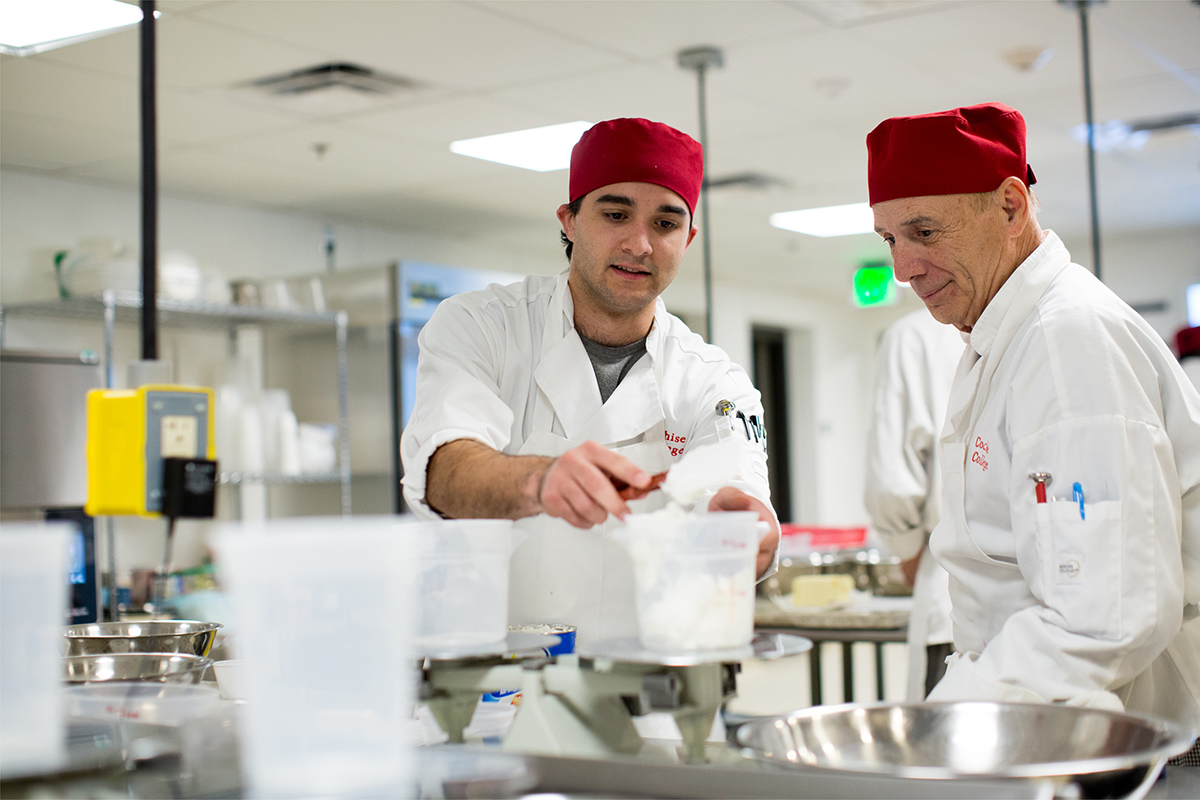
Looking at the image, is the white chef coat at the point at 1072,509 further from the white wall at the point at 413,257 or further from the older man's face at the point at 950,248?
the white wall at the point at 413,257

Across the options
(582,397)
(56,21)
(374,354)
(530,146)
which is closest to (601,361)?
(582,397)

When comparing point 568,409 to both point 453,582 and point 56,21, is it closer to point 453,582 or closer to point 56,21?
point 453,582

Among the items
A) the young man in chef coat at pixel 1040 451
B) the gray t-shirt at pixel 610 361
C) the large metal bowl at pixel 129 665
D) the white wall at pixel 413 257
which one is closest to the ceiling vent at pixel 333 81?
the white wall at pixel 413 257

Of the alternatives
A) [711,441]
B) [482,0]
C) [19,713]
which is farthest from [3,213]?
[19,713]

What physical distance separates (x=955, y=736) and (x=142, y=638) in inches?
39.5

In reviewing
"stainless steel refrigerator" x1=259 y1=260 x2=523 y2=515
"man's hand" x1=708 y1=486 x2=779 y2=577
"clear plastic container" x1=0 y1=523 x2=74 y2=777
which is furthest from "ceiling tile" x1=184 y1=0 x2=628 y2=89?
"clear plastic container" x1=0 y1=523 x2=74 y2=777

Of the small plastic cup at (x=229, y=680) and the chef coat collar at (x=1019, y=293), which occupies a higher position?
the chef coat collar at (x=1019, y=293)

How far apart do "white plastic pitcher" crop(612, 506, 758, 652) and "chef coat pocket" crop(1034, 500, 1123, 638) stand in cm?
44

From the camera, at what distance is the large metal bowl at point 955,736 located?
1047 millimetres

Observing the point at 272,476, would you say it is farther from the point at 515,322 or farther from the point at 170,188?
the point at 515,322

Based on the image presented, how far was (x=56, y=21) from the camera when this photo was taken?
3.16 metres

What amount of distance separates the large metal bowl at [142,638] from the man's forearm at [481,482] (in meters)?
0.36

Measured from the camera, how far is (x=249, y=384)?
5020mm

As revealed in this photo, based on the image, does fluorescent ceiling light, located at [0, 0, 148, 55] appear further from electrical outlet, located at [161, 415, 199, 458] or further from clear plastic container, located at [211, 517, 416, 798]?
clear plastic container, located at [211, 517, 416, 798]
